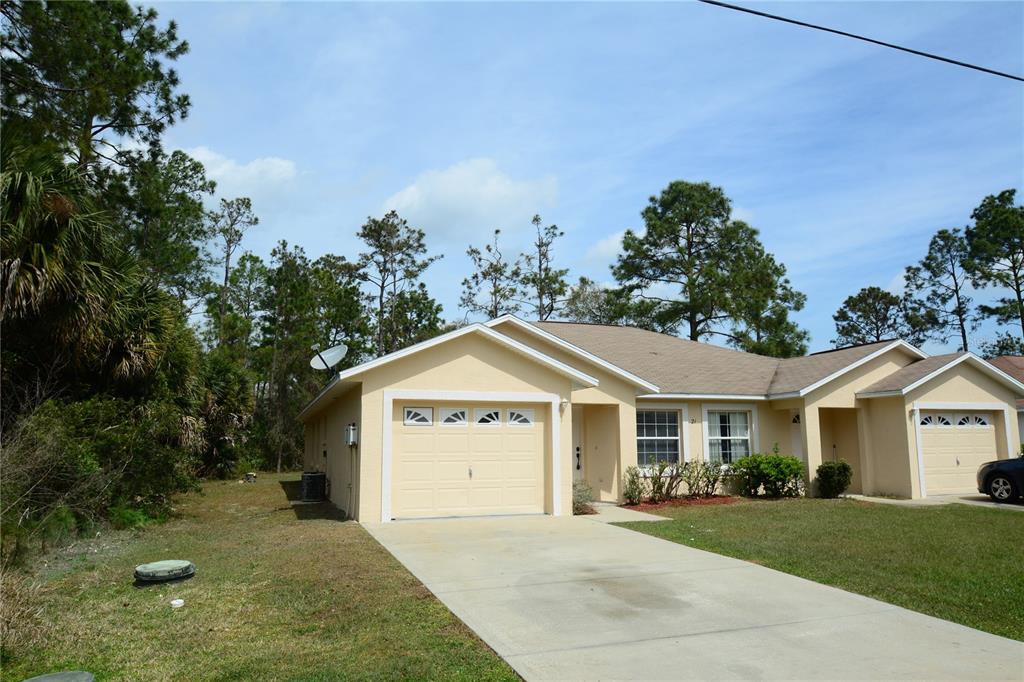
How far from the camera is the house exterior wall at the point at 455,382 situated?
1370cm

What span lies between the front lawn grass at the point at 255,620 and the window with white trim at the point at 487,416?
4181 millimetres

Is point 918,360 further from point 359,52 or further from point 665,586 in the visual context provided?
point 359,52

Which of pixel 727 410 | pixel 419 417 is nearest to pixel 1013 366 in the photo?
pixel 727 410

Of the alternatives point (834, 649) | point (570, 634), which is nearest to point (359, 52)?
point (570, 634)

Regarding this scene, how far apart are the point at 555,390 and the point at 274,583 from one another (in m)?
8.07

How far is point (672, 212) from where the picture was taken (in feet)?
141

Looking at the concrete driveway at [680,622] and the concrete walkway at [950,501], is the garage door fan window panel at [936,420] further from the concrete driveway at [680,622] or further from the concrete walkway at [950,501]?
the concrete driveway at [680,622]

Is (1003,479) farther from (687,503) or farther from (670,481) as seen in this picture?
(670,481)

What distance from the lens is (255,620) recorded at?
22.7ft

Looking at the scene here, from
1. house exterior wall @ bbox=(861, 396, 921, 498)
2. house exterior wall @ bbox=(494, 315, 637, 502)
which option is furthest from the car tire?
house exterior wall @ bbox=(494, 315, 637, 502)

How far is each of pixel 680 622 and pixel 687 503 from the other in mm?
11196

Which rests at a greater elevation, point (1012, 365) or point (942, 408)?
point (1012, 365)

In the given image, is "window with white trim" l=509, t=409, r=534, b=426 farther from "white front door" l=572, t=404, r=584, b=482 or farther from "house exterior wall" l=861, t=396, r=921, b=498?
"house exterior wall" l=861, t=396, r=921, b=498

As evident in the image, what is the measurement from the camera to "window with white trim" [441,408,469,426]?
14539 millimetres
